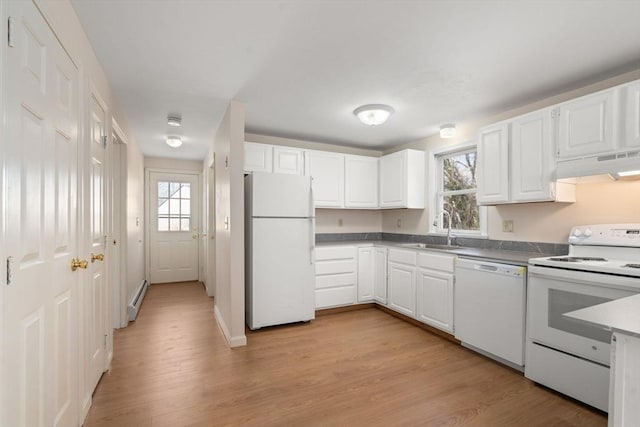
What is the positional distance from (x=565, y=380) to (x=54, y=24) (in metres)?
3.56

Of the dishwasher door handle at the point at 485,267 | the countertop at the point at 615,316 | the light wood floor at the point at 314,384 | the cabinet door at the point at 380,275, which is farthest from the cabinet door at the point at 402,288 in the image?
the countertop at the point at 615,316

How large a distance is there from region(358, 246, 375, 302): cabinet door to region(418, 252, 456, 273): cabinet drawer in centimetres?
83

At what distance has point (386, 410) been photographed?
75.5 inches

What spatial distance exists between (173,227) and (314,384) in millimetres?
4573

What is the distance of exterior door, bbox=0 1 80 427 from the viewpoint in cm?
104

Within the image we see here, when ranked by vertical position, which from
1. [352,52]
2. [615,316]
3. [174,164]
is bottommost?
[615,316]

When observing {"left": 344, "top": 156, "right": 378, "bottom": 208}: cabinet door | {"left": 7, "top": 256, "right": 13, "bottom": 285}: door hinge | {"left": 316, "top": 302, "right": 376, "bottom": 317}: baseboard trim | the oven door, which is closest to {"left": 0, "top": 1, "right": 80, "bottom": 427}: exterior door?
{"left": 7, "top": 256, "right": 13, "bottom": 285}: door hinge

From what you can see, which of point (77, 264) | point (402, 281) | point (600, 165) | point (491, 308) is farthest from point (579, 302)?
point (77, 264)

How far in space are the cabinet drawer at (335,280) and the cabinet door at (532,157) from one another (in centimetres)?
207

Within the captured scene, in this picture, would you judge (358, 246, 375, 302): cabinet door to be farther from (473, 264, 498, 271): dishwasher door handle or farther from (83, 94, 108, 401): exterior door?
(83, 94, 108, 401): exterior door

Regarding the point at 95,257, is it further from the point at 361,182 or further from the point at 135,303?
the point at 361,182

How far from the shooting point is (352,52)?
2055 millimetres

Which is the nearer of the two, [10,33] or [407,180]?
[10,33]

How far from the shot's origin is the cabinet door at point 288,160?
149 inches
